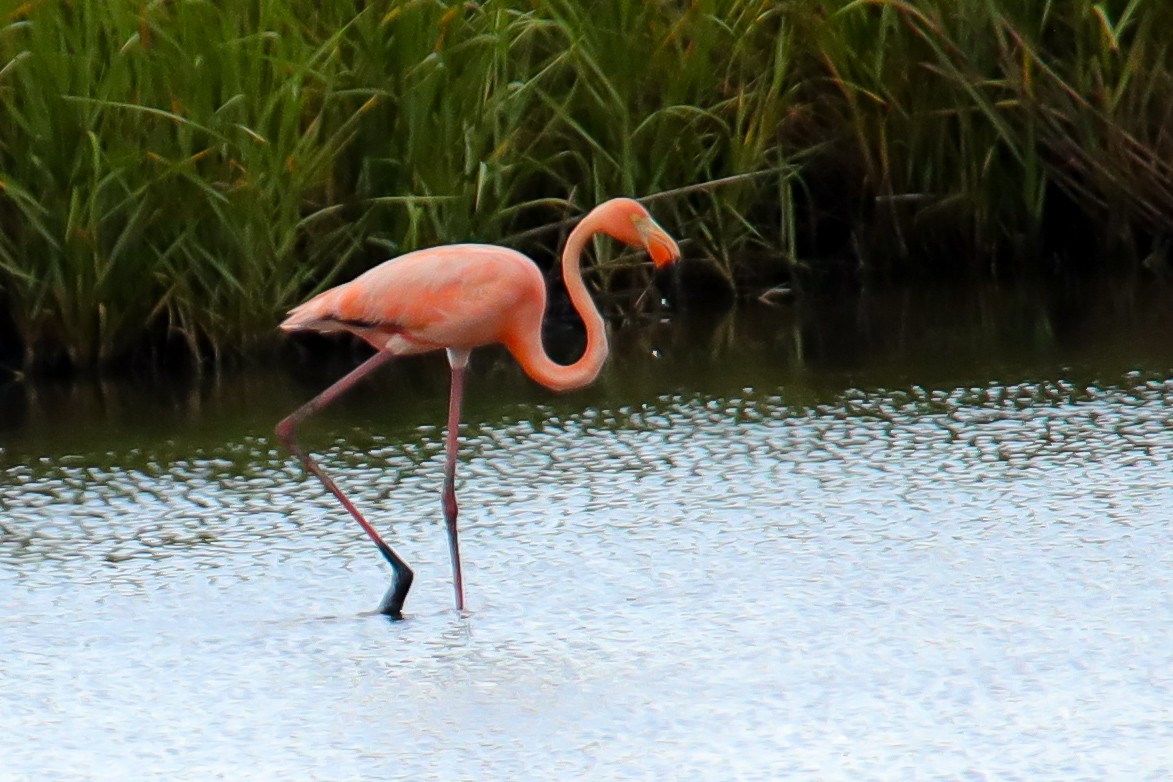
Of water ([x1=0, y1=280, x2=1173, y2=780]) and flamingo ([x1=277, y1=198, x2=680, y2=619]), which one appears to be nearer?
water ([x1=0, y1=280, x2=1173, y2=780])

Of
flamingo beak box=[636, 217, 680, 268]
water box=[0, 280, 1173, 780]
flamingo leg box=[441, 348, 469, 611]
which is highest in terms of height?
flamingo beak box=[636, 217, 680, 268]

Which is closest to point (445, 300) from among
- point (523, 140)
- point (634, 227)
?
point (634, 227)

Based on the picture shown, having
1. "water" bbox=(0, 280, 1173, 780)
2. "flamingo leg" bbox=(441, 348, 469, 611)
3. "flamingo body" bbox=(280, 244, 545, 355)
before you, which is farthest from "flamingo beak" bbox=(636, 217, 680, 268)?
"water" bbox=(0, 280, 1173, 780)

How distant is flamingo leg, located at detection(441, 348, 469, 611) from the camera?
5043 mm

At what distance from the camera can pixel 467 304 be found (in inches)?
212

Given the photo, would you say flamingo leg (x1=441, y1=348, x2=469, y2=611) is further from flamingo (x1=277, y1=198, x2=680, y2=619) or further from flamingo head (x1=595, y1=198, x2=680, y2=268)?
flamingo head (x1=595, y1=198, x2=680, y2=268)

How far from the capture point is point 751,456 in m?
6.38

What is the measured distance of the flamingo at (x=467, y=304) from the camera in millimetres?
5383

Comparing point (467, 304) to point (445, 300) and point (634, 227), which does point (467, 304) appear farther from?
point (634, 227)

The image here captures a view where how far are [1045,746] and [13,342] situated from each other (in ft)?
16.7

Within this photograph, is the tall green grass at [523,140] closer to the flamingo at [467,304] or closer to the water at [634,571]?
the water at [634,571]

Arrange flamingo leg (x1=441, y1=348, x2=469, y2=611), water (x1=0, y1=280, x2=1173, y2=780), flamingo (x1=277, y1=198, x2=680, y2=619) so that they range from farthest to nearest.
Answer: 1. flamingo (x1=277, y1=198, x2=680, y2=619)
2. flamingo leg (x1=441, y1=348, x2=469, y2=611)
3. water (x1=0, y1=280, x2=1173, y2=780)

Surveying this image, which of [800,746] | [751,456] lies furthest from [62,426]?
[800,746]

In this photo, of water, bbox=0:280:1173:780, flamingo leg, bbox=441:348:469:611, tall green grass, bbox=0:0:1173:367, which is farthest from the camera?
tall green grass, bbox=0:0:1173:367
